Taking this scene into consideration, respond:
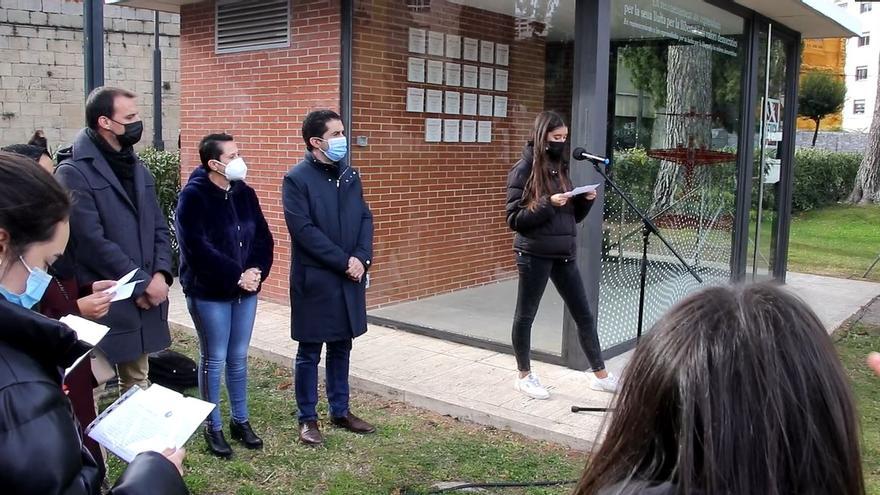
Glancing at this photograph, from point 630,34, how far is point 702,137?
74.7 inches

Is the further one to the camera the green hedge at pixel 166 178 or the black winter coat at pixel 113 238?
the green hedge at pixel 166 178

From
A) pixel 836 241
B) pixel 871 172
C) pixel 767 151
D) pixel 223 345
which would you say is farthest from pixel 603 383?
pixel 871 172

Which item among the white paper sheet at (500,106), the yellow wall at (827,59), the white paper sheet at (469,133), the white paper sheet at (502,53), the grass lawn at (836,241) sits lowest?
the grass lawn at (836,241)

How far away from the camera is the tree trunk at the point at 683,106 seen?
22.6ft

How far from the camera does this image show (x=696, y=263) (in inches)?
290

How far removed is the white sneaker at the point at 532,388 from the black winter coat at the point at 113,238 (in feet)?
7.56

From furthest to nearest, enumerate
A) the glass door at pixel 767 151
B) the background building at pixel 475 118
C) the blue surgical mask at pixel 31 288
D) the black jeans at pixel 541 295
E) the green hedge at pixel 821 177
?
1. the green hedge at pixel 821 177
2. the glass door at pixel 767 151
3. the background building at pixel 475 118
4. the black jeans at pixel 541 295
5. the blue surgical mask at pixel 31 288

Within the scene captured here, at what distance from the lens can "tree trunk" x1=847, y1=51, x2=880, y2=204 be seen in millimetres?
19859

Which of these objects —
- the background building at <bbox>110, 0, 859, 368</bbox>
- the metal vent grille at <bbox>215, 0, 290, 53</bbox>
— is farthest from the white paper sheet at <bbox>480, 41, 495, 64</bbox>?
the metal vent grille at <bbox>215, 0, 290, 53</bbox>

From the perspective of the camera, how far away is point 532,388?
505 cm

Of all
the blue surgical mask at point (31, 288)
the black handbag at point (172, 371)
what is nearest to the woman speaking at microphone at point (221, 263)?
the black handbag at point (172, 371)

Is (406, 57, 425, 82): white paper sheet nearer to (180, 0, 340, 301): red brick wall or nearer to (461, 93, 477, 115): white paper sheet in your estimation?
(461, 93, 477, 115): white paper sheet

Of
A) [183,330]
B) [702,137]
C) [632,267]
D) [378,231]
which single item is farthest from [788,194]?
[183,330]

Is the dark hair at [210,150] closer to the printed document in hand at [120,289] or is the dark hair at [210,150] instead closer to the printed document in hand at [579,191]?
the printed document in hand at [120,289]
